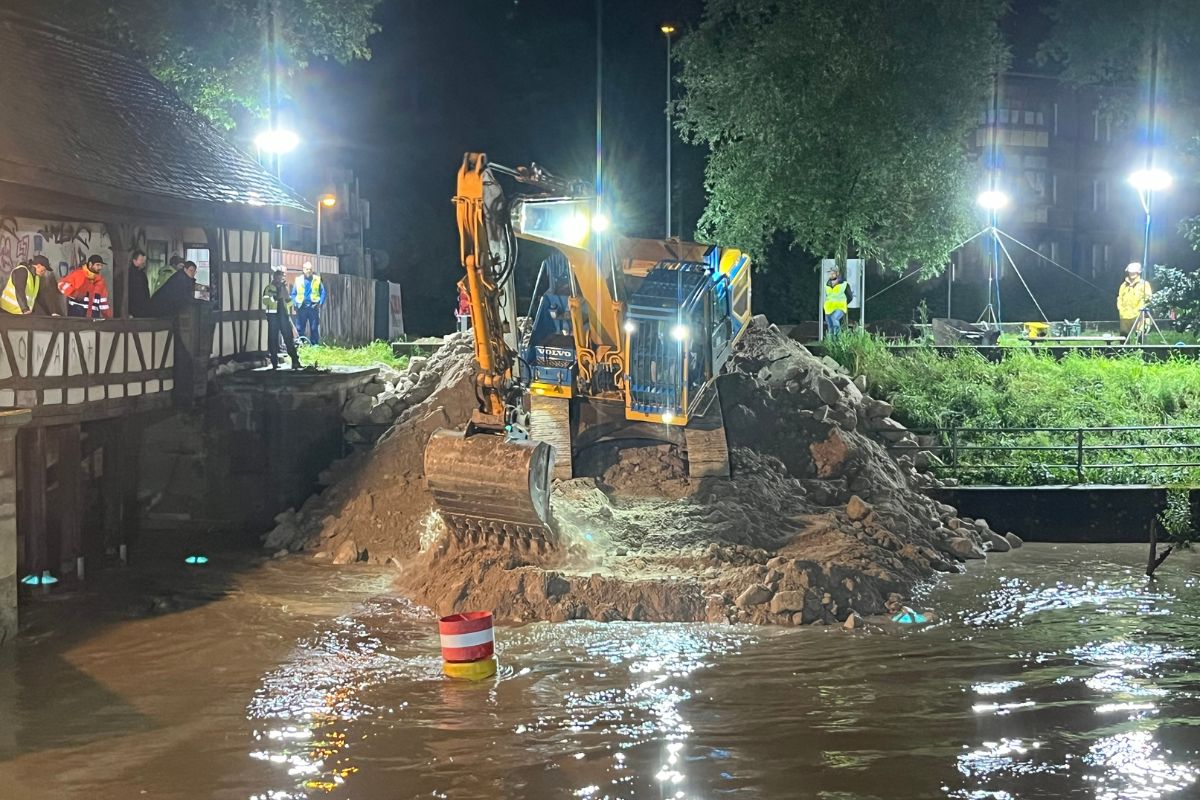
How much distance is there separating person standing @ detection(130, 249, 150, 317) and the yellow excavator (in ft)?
17.2

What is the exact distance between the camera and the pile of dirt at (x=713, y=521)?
15.2m

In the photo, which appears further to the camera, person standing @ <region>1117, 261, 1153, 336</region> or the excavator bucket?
person standing @ <region>1117, 261, 1153, 336</region>

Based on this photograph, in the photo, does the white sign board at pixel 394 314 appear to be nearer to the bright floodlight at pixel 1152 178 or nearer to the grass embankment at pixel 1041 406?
the grass embankment at pixel 1041 406

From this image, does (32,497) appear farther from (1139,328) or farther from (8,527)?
(1139,328)

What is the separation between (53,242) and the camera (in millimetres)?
21719

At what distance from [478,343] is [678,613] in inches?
150

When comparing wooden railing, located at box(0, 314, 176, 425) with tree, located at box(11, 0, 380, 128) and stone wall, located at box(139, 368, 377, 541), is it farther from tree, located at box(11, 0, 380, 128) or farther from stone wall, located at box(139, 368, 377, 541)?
tree, located at box(11, 0, 380, 128)

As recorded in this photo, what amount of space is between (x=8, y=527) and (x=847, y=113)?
61.8 feet

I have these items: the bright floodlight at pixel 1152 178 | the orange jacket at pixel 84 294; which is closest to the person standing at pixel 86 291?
the orange jacket at pixel 84 294

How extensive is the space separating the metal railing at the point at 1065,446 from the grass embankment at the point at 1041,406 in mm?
Result: 23

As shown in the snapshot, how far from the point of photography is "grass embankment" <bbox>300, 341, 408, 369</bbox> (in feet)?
83.0

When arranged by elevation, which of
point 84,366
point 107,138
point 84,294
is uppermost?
point 107,138

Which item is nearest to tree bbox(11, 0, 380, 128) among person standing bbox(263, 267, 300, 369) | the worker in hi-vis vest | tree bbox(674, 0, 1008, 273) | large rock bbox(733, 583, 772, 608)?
person standing bbox(263, 267, 300, 369)

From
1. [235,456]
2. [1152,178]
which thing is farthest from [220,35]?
[1152,178]
